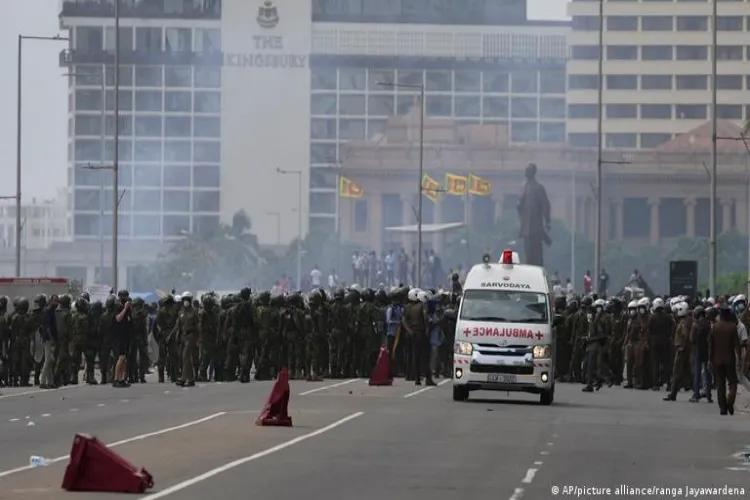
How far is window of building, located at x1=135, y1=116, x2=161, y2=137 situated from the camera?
6580 inches

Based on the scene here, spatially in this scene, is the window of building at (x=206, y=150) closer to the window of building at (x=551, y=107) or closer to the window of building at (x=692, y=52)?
the window of building at (x=551, y=107)

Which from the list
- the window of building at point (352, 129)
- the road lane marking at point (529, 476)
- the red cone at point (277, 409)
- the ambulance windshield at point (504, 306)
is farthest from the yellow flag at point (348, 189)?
the road lane marking at point (529, 476)

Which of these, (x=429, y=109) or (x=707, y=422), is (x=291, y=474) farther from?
(x=429, y=109)

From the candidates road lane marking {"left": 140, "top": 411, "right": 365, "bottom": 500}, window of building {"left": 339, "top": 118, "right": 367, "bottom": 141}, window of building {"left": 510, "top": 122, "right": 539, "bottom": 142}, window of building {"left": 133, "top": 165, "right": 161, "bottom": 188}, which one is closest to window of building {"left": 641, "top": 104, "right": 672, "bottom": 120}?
window of building {"left": 510, "top": 122, "right": 539, "bottom": 142}

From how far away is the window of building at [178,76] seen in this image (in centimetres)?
16650

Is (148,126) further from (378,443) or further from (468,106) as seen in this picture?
(378,443)

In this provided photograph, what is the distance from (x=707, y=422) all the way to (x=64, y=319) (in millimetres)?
13089

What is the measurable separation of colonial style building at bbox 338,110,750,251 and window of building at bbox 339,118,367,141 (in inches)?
879

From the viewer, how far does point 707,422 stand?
30281 millimetres

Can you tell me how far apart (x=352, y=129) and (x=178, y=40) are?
15.3m

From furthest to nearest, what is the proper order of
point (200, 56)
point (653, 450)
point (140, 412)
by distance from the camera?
point (200, 56), point (140, 412), point (653, 450)

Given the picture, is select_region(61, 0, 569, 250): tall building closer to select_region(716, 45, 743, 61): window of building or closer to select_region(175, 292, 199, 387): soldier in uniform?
select_region(716, 45, 743, 61): window of building

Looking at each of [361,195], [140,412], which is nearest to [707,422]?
[140,412]

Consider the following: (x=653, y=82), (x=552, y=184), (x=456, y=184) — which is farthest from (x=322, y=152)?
(x=456, y=184)
